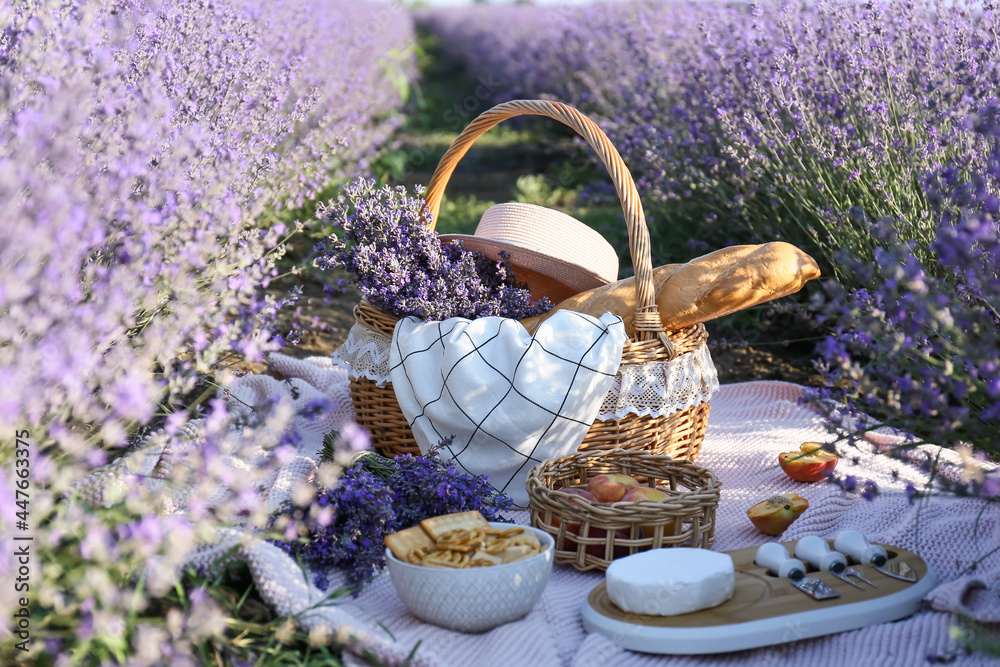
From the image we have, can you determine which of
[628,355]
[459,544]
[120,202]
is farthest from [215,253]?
[628,355]

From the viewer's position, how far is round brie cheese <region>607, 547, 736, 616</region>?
146 cm

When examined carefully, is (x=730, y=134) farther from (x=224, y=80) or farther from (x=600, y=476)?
(x=224, y=80)

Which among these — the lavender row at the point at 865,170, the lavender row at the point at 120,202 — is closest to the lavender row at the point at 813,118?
the lavender row at the point at 865,170

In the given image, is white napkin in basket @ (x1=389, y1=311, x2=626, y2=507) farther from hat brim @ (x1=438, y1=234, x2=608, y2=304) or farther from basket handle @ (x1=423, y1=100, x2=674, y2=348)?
hat brim @ (x1=438, y1=234, x2=608, y2=304)

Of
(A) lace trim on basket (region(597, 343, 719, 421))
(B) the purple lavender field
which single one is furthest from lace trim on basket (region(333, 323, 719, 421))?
(B) the purple lavender field

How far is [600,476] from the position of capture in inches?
76.1

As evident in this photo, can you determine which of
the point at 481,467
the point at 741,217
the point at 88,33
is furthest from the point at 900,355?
the point at 741,217

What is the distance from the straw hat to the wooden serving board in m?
1.13

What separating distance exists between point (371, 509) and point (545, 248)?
109 cm

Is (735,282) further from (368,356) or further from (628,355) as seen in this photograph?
(368,356)

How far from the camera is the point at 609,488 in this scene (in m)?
1.87

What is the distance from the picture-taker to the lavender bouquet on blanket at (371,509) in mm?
1658

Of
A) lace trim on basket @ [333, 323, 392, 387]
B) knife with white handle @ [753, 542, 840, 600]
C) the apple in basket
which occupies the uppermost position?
lace trim on basket @ [333, 323, 392, 387]

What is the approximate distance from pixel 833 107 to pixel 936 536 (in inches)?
61.1
